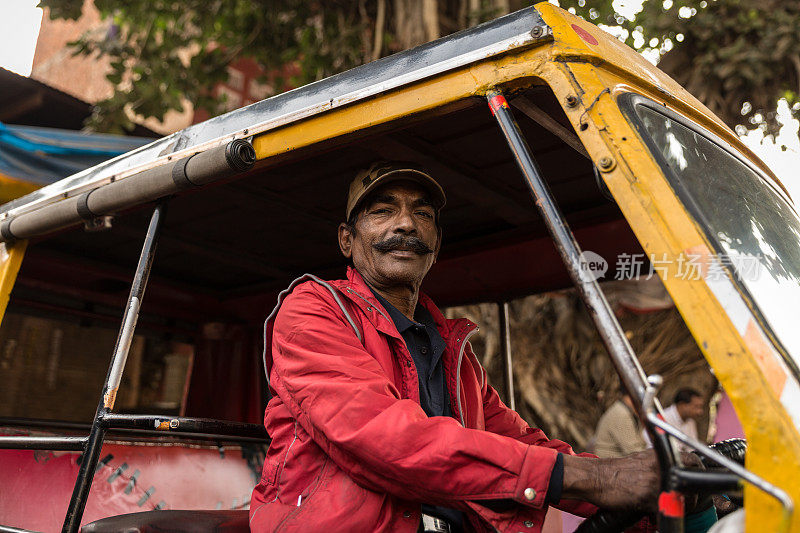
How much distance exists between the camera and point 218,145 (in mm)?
1792

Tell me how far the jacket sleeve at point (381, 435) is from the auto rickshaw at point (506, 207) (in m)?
0.34

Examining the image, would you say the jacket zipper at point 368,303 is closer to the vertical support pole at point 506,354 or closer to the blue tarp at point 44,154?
the vertical support pole at point 506,354

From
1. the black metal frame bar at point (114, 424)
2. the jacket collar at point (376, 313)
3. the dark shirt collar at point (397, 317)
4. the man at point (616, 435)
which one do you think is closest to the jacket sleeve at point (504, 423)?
the jacket collar at point (376, 313)

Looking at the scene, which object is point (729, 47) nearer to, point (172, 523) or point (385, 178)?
point (385, 178)

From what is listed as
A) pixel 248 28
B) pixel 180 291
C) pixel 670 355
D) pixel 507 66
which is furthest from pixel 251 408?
pixel 670 355

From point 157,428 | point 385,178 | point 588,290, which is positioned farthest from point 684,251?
point 157,428

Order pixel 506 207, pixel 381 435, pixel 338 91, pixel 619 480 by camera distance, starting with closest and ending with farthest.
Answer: pixel 619 480 < pixel 381 435 < pixel 338 91 < pixel 506 207

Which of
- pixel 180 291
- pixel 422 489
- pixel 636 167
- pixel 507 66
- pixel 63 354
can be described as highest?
pixel 180 291

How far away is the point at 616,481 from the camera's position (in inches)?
47.7

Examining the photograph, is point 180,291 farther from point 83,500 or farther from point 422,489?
point 422,489

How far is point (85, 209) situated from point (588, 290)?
156 centimetres

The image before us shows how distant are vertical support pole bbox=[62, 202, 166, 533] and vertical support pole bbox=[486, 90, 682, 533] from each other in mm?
1092

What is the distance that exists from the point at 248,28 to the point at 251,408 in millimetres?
3973

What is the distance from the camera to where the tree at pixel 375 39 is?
498cm
